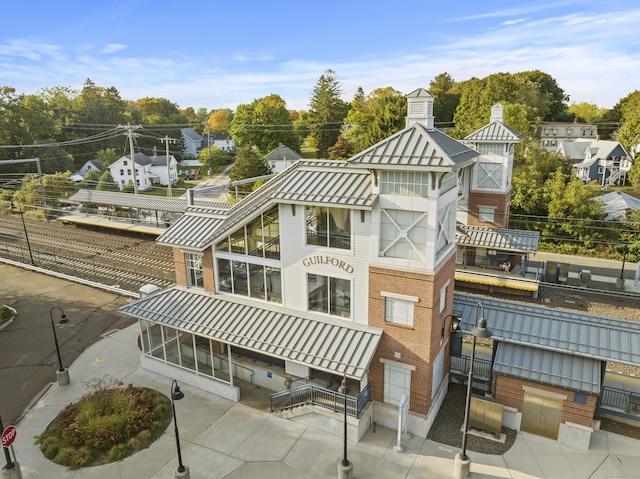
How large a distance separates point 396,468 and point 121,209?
48.9 meters

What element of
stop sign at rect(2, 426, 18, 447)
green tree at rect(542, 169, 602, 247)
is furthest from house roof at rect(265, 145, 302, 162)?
stop sign at rect(2, 426, 18, 447)

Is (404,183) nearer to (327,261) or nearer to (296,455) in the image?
(327,261)

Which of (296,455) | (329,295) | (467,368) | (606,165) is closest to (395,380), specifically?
(329,295)

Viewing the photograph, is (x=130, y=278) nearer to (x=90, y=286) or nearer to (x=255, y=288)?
(x=90, y=286)

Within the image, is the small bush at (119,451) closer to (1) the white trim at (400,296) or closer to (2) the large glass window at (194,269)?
(2) the large glass window at (194,269)

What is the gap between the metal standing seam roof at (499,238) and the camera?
30000 mm

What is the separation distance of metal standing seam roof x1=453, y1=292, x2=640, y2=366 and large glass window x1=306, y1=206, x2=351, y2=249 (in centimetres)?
678

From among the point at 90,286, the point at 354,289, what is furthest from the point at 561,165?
the point at 90,286

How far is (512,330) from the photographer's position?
17766 mm

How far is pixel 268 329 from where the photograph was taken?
18234 mm

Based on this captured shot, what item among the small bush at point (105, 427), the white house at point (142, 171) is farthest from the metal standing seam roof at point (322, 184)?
the white house at point (142, 171)

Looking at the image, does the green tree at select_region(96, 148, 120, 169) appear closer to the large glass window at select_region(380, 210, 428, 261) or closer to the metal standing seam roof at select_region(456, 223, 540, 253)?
the metal standing seam roof at select_region(456, 223, 540, 253)

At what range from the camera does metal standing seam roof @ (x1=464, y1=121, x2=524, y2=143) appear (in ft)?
103

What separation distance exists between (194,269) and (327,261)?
302 inches
